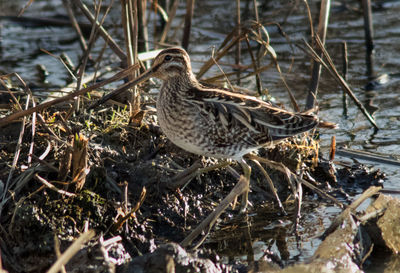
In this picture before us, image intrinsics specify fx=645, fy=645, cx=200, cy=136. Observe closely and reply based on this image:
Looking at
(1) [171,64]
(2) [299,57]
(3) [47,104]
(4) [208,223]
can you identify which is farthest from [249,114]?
(2) [299,57]

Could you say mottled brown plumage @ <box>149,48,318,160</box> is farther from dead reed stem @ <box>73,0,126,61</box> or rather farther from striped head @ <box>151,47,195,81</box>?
dead reed stem @ <box>73,0,126,61</box>

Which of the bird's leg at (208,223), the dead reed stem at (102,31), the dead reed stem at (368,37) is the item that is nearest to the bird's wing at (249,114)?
the bird's leg at (208,223)

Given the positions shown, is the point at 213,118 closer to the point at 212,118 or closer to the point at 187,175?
the point at 212,118

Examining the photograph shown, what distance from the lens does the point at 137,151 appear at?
5277 millimetres

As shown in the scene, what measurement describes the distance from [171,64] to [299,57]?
4283 mm

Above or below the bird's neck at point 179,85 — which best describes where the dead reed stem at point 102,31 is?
above

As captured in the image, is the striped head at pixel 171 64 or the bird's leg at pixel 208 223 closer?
the bird's leg at pixel 208 223

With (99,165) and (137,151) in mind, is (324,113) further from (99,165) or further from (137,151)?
(99,165)

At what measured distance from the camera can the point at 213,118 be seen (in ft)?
15.7

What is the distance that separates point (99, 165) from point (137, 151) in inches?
17.4

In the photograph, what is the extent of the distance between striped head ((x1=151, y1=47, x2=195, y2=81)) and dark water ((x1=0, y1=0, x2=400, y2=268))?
1.38 meters

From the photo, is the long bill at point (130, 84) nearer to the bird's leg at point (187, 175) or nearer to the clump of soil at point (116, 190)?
the clump of soil at point (116, 190)

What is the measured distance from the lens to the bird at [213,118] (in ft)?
15.6

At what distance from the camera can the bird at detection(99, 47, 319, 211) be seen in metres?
4.75
